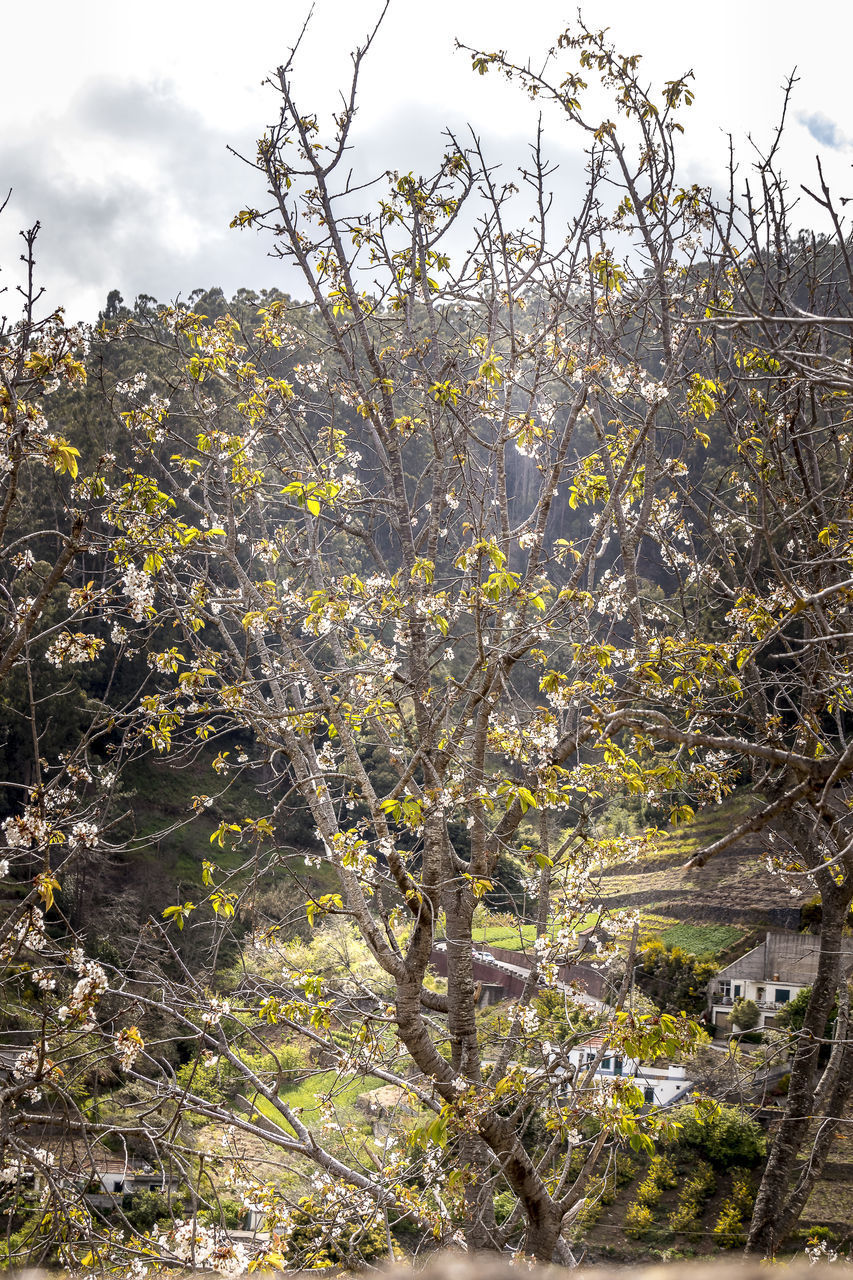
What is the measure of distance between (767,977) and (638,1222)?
3923mm

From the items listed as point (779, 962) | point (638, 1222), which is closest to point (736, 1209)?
point (638, 1222)

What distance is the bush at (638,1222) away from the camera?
27.9ft

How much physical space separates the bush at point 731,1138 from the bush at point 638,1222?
36.1 inches

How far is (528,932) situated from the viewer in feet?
46.4

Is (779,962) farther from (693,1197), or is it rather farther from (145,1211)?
(145,1211)

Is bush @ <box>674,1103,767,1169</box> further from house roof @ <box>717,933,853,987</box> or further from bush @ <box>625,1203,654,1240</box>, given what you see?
house roof @ <box>717,933,853,987</box>

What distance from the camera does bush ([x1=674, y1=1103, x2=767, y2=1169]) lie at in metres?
9.03

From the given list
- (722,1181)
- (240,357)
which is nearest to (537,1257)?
(240,357)

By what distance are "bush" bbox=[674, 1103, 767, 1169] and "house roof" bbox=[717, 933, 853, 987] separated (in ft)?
7.82

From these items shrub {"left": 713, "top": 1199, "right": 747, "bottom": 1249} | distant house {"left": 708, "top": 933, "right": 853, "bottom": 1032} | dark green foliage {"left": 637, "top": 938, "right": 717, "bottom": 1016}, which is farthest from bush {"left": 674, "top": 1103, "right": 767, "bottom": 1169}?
dark green foliage {"left": 637, "top": 938, "right": 717, "bottom": 1016}

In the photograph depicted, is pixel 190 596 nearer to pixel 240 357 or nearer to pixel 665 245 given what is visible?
pixel 240 357

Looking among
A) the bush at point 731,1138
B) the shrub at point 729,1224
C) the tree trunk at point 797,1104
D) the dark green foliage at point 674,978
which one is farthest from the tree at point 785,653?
the dark green foliage at point 674,978

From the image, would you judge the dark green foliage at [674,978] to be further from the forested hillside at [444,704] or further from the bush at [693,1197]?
the forested hillside at [444,704]

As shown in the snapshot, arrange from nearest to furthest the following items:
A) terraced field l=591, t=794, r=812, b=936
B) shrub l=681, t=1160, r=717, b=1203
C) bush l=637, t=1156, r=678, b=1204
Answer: shrub l=681, t=1160, r=717, b=1203 < bush l=637, t=1156, r=678, b=1204 < terraced field l=591, t=794, r=812, b=936
